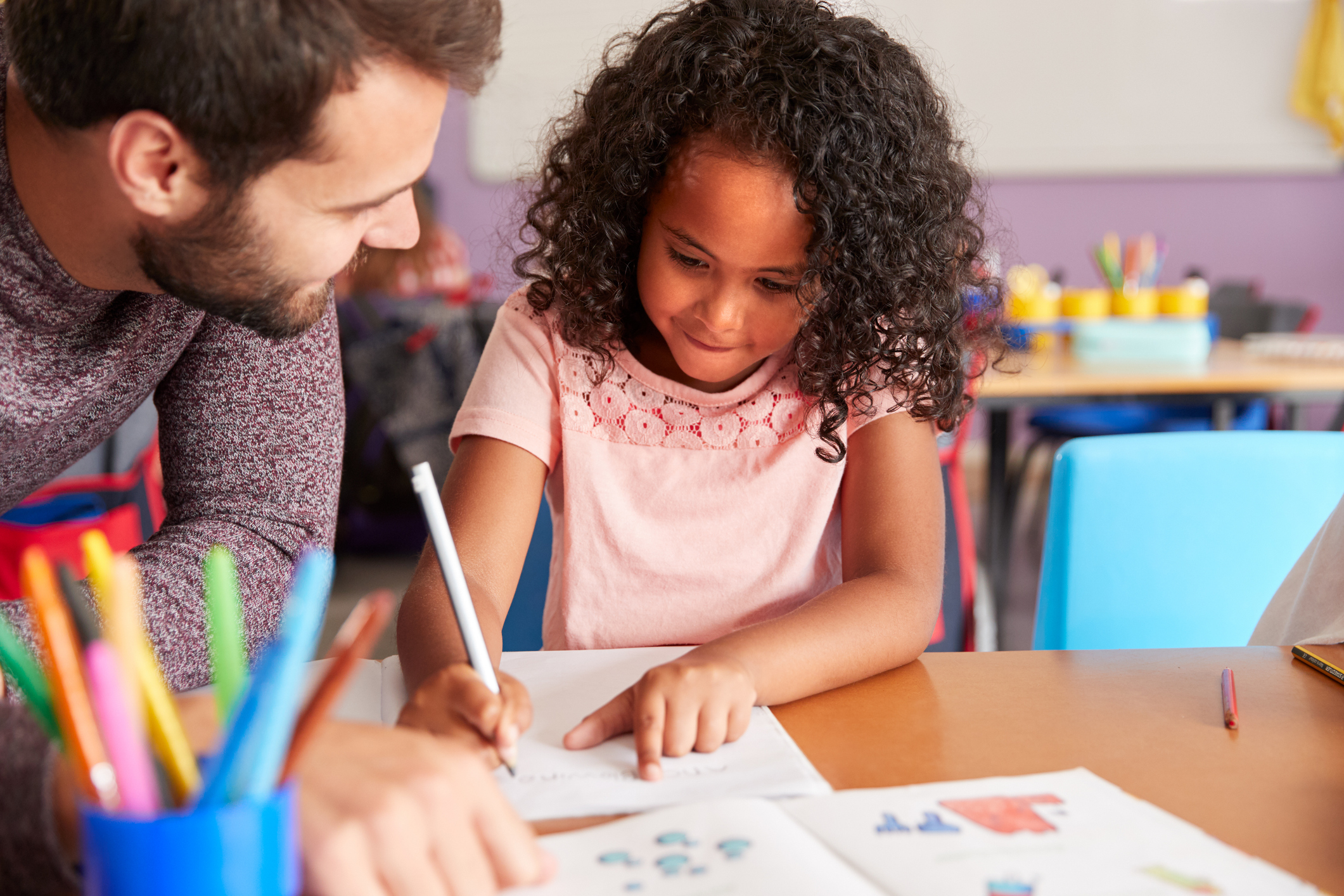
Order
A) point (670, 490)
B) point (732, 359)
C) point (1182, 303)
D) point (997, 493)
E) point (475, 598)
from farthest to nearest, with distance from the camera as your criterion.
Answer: point (997, 493), point (1182, 303), point (670, 490), point (732, 359), point (475, 598)

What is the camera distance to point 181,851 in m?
0.32

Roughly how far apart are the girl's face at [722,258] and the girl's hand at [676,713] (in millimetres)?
347

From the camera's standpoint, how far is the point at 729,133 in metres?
0.95

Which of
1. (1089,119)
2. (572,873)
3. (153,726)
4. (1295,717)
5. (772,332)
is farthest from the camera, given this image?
(1089,119)

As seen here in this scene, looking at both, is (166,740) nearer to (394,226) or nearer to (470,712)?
(470,712)

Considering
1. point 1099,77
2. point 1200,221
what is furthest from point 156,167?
point 1200,221

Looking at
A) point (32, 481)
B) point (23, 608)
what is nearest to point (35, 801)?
point (23, 608)

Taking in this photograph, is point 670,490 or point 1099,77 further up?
point 1099,77

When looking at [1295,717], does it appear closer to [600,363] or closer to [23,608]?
[600,363]

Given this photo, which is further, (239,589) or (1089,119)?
(1089,119)

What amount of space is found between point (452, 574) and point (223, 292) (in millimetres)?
315

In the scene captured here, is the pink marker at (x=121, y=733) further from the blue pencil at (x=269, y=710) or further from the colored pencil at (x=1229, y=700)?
the colored pencil at (x=1229, y=700)

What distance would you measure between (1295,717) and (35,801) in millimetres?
714

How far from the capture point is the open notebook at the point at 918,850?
0.49 meters
